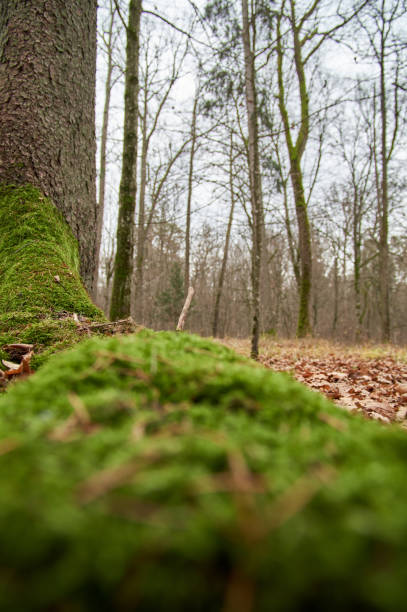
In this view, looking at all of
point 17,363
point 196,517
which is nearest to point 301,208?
point 17,363

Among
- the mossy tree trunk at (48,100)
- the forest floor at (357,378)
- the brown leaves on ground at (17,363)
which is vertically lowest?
the forest floor at (357,378)

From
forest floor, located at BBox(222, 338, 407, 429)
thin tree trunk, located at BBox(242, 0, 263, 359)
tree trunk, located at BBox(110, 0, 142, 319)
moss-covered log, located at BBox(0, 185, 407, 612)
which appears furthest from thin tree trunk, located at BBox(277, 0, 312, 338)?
moss-covered log, located at BBox(0, 185, 407, 612)

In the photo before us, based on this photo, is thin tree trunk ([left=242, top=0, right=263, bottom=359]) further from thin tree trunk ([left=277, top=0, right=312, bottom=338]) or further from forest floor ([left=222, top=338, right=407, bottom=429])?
thin tree trunk ([left=277, top=0, right=312, bottom=338])

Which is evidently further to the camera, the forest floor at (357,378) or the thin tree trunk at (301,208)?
the thin tree trunk at (301,208)

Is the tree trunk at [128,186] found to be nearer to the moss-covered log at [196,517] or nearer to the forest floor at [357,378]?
the forest floor at [357,378]

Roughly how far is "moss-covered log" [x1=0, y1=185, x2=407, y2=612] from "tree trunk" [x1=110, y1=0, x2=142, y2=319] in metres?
5.07

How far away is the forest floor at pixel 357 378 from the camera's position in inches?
133

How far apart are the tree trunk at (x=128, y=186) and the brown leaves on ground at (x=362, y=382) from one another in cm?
335

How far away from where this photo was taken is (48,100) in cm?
372

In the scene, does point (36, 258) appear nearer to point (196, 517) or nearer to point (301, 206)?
point (196, 517)

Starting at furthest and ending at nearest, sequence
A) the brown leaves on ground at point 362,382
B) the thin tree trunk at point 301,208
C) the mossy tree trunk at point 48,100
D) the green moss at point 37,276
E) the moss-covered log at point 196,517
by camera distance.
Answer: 1. the thin tree trunk at point 301,208
2. the mossy tree trunk at point 48,100
3. the brown leaves on ground at point 362,382
4. the green moss at point 37,276
5. the moss-covered log at point 196,517

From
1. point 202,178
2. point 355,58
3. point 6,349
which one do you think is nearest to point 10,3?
point 6,349

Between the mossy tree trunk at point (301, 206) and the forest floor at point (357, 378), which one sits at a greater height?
the mossy tree trunk at point (301, 206)

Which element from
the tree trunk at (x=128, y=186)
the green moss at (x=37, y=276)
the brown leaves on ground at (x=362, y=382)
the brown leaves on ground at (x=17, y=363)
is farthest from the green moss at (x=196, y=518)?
the tree trunk at (x=128, y=186)
